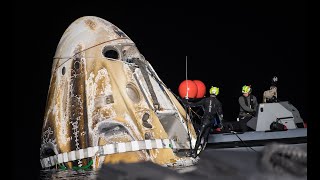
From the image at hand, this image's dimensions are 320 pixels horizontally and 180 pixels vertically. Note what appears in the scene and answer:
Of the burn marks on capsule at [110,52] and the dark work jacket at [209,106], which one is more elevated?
the burn marks on capsule at [110,52]

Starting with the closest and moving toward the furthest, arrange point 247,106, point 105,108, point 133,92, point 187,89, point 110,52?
point 105,108
point 133,92
point 110,52
point 187,89
point 247,106

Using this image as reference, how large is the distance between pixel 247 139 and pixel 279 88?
9.02m

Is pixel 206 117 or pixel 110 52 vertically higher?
pixel 110 52

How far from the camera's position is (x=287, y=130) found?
888cm

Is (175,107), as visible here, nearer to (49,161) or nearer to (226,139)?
(226,139)

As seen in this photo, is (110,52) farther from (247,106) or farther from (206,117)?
(247,106)

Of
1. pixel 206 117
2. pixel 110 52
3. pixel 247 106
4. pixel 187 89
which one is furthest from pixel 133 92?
pixel 247 106

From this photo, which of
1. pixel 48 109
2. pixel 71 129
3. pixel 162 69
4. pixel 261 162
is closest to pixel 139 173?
pixel 261 162

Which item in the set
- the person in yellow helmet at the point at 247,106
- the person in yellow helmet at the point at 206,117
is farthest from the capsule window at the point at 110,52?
the person in yellow helmet at the point at 247,106

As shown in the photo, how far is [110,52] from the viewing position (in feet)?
28.2

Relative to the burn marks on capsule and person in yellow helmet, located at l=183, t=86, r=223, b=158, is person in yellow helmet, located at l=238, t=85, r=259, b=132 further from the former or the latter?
the burn marks on capsule

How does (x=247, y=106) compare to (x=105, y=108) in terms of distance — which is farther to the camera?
(x=247, y=106)

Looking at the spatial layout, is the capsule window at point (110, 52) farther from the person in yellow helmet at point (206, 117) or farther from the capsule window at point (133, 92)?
the person in yellow helmet at point (206, 117)

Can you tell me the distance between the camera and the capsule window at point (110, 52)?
8.45m
